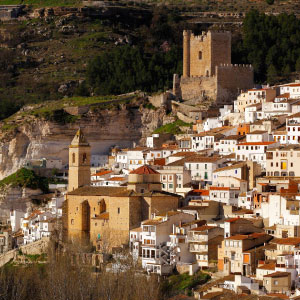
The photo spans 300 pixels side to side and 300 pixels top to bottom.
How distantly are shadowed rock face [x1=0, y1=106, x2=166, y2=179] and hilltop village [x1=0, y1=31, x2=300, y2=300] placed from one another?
2.74 ft

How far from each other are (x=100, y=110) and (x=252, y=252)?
24309 mm

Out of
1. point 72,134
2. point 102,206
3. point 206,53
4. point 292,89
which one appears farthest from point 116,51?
point 102,206

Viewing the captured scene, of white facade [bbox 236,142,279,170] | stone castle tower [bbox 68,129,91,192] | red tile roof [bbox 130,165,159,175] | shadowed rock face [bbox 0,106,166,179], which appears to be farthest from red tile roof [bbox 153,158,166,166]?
shadowed rock face [bbox 0,106,166,179]

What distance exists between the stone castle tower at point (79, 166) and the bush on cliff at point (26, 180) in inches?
218

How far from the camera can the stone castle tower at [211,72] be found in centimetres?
8994

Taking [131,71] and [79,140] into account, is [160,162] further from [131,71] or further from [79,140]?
[131,71]

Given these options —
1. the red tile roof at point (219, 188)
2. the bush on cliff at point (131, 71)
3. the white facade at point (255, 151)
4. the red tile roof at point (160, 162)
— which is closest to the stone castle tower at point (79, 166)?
the red tile roof at point (160, 162)

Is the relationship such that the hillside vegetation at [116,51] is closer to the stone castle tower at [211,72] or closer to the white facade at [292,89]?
the stone castle tower at [211,72]

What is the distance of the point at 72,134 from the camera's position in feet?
293

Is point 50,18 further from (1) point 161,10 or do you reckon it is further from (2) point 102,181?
(2) point 102,181

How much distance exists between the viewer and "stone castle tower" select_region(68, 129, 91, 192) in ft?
262

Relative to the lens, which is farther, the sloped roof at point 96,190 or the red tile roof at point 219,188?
the sloped roof at point 96,190

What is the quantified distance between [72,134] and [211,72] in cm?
844

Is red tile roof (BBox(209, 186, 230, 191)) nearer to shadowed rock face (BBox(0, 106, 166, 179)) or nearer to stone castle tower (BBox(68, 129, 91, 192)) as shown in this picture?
stone castle tower (BBox(68, 129, 91, 192))
